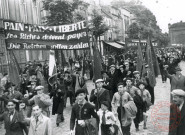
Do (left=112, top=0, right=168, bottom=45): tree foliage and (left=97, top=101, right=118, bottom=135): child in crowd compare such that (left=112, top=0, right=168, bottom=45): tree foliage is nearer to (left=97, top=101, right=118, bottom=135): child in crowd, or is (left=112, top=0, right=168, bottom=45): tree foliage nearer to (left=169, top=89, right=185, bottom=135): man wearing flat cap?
(left=97, top=101, right=118, bottom=135): child in crowd

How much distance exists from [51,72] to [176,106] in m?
4.87

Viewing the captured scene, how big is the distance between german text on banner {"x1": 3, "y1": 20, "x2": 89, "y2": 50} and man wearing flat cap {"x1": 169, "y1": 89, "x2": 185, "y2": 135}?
4736 mm

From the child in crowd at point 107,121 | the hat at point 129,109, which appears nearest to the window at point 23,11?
the hat at point 129,109

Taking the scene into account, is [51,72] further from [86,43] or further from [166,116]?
[166,116]

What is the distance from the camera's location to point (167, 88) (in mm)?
15195

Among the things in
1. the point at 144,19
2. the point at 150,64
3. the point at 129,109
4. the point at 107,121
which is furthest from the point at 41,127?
the point at 144,19

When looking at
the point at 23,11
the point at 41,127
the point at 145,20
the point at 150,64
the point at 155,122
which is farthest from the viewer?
the point at 145,20

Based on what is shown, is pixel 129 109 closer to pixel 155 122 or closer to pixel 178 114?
pixel 155 122

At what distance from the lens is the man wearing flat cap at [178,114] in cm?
417

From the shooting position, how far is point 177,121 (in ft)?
13.9

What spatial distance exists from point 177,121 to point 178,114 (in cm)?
12

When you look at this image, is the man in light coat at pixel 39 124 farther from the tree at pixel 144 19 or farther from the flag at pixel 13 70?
the tree at pixel 144 19

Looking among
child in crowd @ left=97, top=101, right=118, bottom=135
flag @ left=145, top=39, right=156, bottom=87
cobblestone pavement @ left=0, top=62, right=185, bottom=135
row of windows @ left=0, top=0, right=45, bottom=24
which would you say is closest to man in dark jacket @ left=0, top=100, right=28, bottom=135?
child in crowd @ left=97, top=101, right=118, bottom=135

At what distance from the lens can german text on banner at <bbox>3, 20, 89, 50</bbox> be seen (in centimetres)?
862
